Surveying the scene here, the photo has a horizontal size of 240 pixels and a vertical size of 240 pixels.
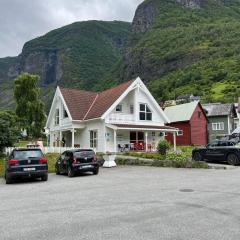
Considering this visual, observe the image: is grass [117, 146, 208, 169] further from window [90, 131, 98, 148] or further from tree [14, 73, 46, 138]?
tree [14, 73, 46, 138]

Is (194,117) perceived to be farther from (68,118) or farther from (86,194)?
(86,194)

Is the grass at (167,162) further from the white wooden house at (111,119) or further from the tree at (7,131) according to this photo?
the tree at (7,131)

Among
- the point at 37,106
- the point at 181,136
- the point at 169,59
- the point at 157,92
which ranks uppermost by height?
the point at 169,59

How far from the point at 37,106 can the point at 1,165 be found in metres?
28.0

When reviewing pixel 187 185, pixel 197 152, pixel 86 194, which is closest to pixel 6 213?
pixel 86 194

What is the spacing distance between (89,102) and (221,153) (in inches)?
733

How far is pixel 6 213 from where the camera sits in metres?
10.1

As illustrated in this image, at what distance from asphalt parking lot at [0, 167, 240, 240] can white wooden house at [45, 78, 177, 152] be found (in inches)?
802

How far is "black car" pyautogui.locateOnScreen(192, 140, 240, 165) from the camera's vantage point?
24125 millimetres

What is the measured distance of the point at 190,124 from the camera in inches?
A: 2053

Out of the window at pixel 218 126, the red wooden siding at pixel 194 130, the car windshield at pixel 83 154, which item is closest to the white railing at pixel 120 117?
the car windshield at pixel 83 154

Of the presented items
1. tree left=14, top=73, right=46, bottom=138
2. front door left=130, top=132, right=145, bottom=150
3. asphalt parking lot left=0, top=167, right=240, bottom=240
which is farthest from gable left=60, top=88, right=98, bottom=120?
asphalt parking lot left=0, top=167, right=240, bottom=240

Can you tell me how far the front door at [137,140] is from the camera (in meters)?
37.4

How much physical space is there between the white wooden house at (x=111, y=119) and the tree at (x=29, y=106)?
12.3m
